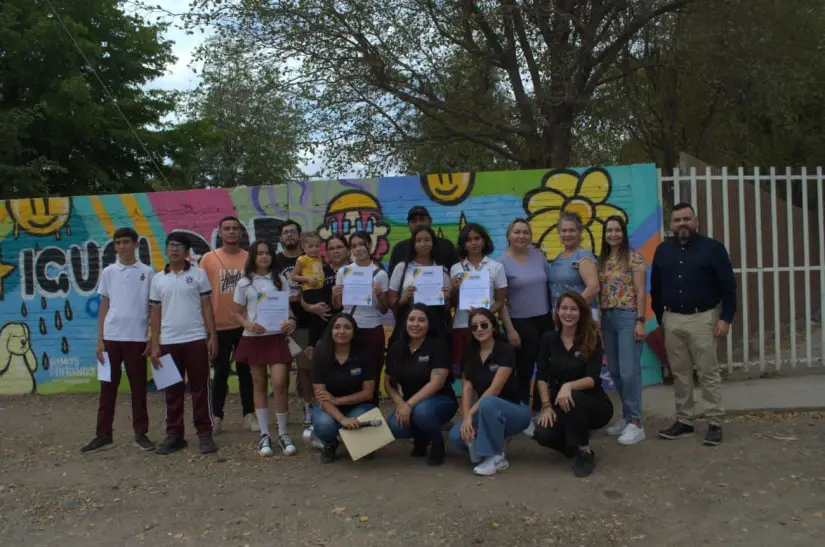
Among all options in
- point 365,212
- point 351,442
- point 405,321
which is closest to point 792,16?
point 365,212

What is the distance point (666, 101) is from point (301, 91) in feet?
28.4

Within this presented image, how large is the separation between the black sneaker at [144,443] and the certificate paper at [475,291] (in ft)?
9.13

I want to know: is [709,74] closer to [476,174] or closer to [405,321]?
[476,174]

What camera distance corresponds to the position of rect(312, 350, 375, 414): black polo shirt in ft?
15.9

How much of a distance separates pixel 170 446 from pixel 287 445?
3.21 ft

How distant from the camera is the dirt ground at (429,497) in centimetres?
376

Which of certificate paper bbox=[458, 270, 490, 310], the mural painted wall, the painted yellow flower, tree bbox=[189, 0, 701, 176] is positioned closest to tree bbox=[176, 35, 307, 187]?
tree bbox=[189, 0, 701, 176]

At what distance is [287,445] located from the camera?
5.23m

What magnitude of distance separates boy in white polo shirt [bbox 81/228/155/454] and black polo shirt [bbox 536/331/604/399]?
3173mm

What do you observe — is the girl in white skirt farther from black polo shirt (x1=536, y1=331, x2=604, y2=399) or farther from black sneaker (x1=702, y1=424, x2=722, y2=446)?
black sneaker (x1=702, y1=424, x2=722, y2=446)

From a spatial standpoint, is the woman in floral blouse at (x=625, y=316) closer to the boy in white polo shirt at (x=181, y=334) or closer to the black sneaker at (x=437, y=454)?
the black sneaker at (x=437, y=454)

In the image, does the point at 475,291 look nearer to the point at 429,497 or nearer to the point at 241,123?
the point at 429,497

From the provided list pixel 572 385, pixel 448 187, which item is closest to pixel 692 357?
→ pixel 572 385

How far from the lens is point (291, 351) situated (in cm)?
552
